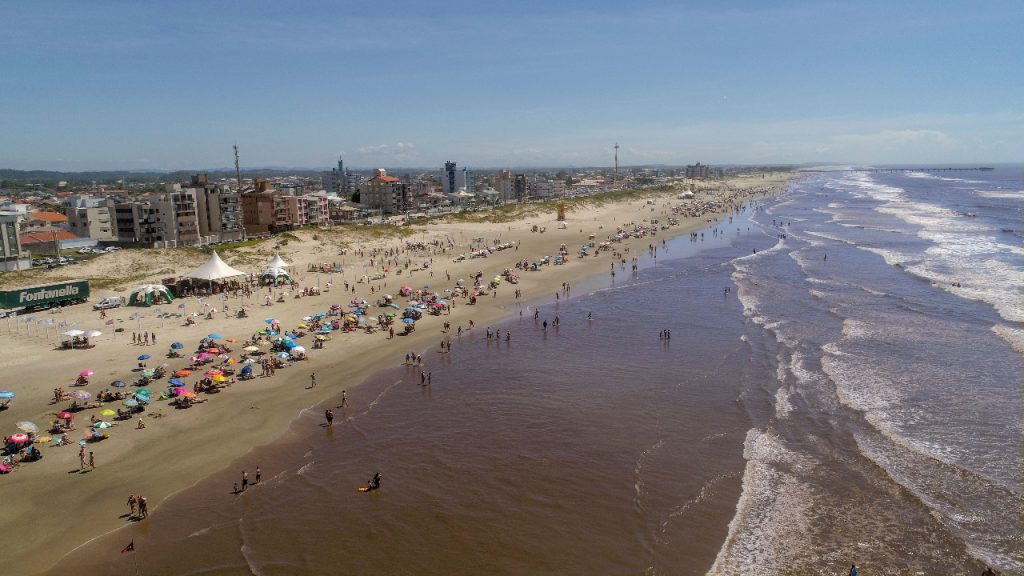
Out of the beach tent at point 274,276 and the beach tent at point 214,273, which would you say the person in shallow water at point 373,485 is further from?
the beach tent at point 274,276

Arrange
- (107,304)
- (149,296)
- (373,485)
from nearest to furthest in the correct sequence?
(373,485)
(107,304)
(149,296)

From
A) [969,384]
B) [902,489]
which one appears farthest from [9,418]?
[969,384]

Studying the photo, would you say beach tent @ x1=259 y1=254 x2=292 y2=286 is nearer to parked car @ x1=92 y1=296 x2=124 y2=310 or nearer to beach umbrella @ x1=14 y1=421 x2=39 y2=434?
parked car @ x1=92 y1=296 x2=124 y2=310

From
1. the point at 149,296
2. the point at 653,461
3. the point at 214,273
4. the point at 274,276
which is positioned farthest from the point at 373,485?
the point at 274,276

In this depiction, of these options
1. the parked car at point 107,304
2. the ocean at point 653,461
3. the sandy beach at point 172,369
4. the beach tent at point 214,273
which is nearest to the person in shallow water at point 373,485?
the ocean at point 653,461

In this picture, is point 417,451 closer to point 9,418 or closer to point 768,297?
point 9,418

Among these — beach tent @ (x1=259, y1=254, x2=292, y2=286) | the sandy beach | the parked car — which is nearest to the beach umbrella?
the sandy beach

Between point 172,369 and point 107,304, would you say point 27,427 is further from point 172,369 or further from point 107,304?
point 107,304
